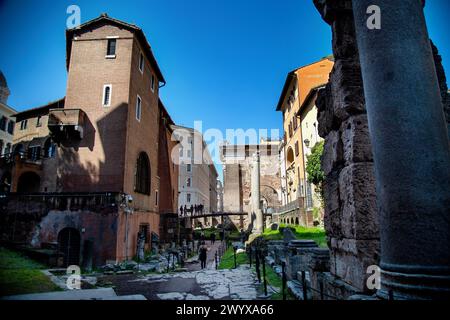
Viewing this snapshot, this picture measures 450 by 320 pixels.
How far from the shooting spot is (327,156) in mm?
3973

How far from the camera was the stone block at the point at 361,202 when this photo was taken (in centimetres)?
298

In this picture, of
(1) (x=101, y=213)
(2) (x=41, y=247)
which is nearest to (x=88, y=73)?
(1) (x=101, y=213)

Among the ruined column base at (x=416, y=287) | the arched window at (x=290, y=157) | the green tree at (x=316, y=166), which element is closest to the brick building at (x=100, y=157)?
the green tree at (x=316, y=166)

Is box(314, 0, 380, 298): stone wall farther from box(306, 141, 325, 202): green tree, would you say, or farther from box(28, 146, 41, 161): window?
box(28, 146, 41, 161): window

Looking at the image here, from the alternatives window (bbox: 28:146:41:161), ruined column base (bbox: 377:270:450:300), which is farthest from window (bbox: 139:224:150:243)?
ruined column base (bbox: 377:270:450:300)

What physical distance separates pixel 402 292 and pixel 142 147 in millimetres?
17624

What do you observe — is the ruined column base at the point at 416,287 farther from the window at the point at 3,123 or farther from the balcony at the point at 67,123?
the window at the point at 3,123

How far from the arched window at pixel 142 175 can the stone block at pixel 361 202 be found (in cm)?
1520

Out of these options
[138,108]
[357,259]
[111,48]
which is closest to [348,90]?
[357,259]

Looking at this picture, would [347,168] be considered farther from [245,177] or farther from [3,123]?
[245,177]

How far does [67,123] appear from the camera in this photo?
15383 millimetres

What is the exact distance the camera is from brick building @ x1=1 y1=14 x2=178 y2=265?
13961 mm

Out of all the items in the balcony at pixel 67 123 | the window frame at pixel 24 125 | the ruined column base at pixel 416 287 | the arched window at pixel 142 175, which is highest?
the window frame at pixel 24 125
